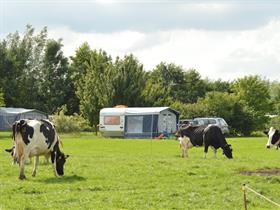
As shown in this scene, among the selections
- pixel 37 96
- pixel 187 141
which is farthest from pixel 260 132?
pixel 187 141

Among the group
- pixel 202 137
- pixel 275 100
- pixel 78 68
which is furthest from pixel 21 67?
pixel 202 137

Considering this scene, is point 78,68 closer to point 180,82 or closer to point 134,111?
point 180,82

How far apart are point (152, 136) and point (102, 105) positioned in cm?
1951

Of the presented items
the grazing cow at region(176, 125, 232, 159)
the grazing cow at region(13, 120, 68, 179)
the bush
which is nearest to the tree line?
the bush

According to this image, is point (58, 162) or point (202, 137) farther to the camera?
point (202, 137)

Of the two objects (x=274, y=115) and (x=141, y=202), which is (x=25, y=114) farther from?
(x=141, y=202)

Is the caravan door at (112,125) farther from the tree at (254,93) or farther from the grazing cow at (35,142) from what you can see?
the grazing cow at (35,142)

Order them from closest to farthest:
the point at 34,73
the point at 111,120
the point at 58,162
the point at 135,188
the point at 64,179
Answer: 1. the point at 135,188
2. the point at 64,179
3. the point at 58,162
4. the point at 111,120
5. the point at 34,73

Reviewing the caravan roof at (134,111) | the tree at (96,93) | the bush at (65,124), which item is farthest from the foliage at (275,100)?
the bush at (65,124)

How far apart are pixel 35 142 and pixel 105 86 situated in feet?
196

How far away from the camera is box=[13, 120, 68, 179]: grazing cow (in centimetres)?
1836

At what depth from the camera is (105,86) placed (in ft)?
257

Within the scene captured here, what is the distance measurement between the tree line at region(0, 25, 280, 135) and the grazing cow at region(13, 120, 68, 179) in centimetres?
5370

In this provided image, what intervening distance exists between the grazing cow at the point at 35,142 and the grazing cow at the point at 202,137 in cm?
1124
